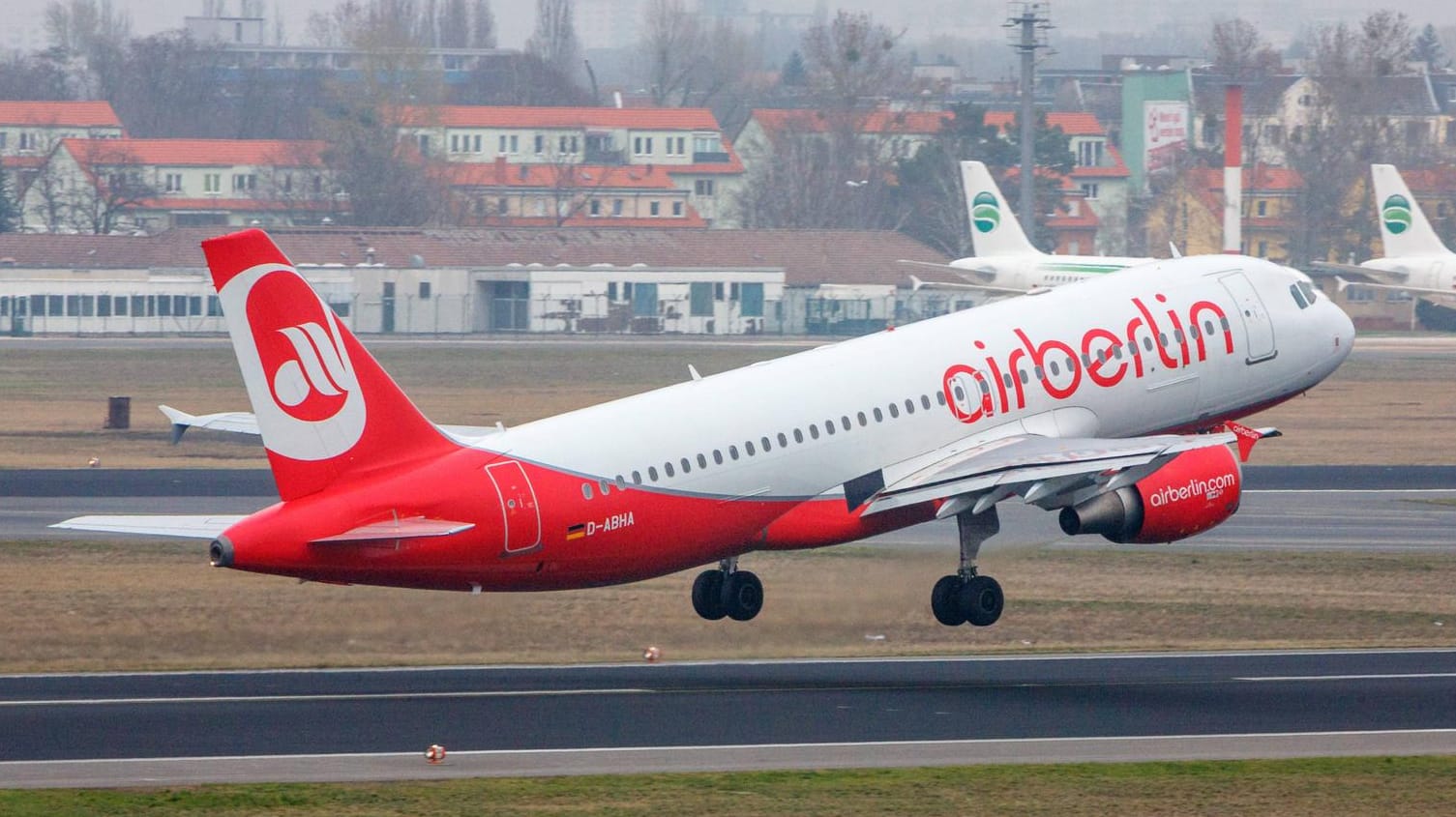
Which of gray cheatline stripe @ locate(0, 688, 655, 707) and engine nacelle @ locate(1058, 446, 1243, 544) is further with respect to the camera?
engine nacelle @ locate(1058, 446, 1243, 544)

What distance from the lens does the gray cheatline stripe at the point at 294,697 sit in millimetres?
34875

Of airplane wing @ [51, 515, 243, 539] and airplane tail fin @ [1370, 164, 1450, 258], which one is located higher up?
airplane tail fin @ [1370, 164, 1450, 258]

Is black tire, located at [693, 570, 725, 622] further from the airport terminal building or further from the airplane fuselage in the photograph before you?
the airport terminal building

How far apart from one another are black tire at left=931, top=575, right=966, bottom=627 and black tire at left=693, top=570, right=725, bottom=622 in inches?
160

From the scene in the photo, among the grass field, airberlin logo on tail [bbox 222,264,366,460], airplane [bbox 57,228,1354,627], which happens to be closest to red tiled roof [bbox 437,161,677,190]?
airplane [bbox 57,228,1354,627]

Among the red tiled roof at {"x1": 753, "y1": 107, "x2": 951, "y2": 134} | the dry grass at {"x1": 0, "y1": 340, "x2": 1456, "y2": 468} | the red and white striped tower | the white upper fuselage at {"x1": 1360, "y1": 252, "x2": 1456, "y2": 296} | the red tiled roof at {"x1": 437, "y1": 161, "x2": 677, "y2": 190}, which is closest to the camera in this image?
the dry grass at {"x1": 0, "y1": 340, "x2": 1456, "y2": 468}

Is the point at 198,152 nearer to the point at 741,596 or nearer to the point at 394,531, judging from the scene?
the point at 741,596

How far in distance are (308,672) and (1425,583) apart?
25529 millimetres

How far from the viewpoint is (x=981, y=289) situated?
116875mm

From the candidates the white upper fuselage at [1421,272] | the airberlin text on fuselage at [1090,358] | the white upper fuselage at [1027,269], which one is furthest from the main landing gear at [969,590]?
the white upper fuselage at [1421,272]

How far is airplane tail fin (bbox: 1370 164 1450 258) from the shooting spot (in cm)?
12119

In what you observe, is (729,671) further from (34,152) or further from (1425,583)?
(34,152)

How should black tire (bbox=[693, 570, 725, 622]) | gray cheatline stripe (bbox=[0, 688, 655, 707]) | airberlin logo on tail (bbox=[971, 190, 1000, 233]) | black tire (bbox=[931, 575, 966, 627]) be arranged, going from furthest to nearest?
airberlin logo on tail (bbox=[971, 190, 1000, 233]) < black tire (bbox=[693, 570, 725, 622]) < black tire (bbox=[931, 575, 966, 627]) < gray cheatline stripe (bbox=[0, 688, 655, 707])

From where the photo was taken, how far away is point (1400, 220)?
121625 millimetres
